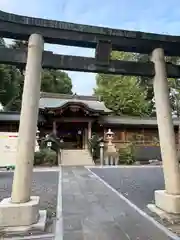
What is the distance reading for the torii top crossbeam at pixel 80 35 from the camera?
4844 mm

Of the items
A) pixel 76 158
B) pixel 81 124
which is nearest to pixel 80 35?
pixel 76 158

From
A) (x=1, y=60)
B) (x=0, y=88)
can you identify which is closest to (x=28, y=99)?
(x=1, y=60)

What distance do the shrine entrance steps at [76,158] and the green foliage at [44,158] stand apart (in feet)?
2.88

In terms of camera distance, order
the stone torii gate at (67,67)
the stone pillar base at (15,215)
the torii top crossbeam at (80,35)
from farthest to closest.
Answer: the torii top crossbeam at (80,35) < the stone torii gate at (67,67) < the stone pillar base at (15,215)

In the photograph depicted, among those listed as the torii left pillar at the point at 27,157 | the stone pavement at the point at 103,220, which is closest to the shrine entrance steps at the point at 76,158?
the stone pavement at the point at 103,220

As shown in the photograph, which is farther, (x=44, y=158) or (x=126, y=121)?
(x=126, y=121)

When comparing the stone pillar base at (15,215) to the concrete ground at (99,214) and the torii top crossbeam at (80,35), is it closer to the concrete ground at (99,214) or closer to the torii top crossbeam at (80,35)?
the concrete ground at (99,214)

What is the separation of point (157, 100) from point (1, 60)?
134 inches

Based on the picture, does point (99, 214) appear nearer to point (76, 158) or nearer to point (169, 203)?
point (169, 203)

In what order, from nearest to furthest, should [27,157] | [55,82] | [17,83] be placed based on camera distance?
1. [27,157]
2. [17,83]
3. [55,82]

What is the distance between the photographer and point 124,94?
1080 inches

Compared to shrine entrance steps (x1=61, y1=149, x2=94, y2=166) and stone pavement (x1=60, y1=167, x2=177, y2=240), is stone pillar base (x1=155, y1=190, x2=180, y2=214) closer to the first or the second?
stone pavement (x1=60, y1=167, x2=177, y2=240)

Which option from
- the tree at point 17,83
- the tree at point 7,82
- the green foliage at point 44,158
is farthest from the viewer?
the tree at point 17,83

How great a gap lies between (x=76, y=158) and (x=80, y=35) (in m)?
14.2
